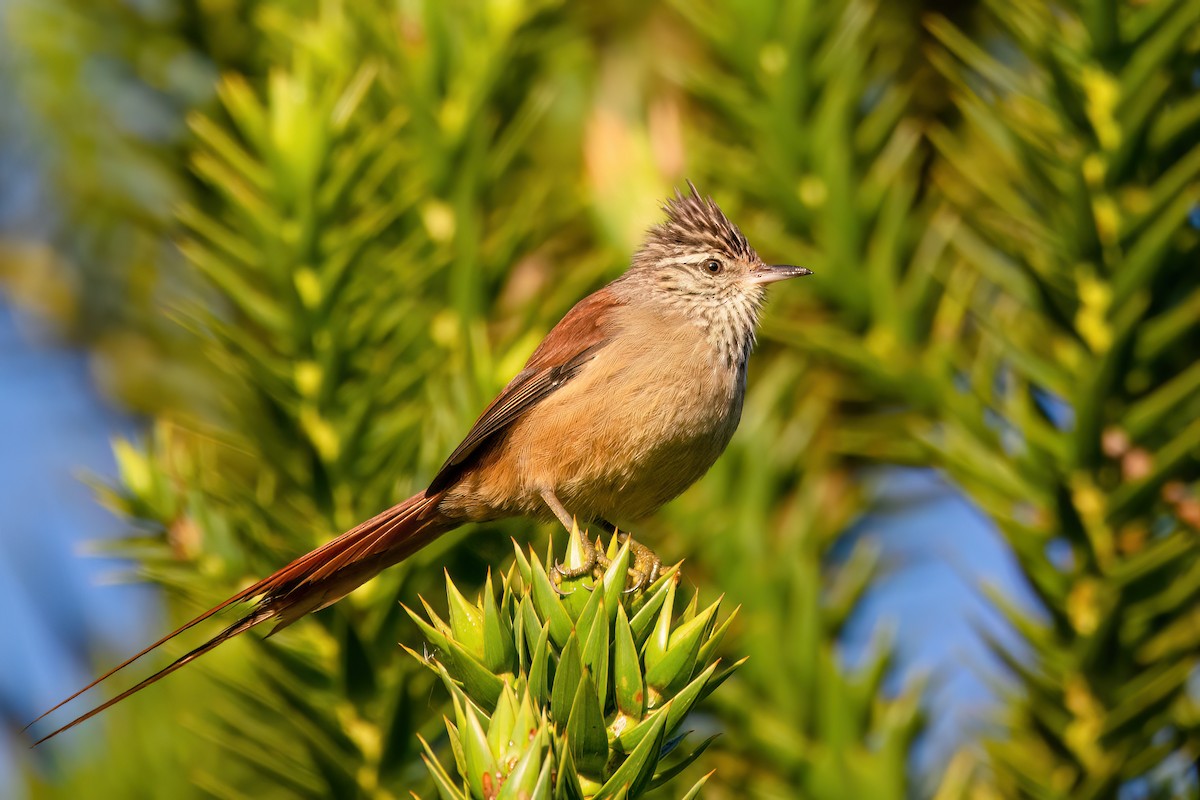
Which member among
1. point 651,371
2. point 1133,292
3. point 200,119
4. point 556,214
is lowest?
point 1133,292

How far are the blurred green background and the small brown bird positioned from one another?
161 millimetres

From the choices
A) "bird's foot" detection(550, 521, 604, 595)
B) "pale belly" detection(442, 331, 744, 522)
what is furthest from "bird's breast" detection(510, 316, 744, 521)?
"bird's foot" detection(550, 521, 604, 595)

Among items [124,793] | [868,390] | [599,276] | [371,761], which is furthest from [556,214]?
[124,793]

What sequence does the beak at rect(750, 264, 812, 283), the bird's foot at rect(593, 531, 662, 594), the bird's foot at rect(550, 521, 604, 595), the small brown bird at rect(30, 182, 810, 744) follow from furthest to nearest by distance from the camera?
the beak at rect(750, 264, 812, 283) → the small brown bird at rect(30, 182, 810, 744) → the bird's foot at rect(593, 531, 662, 594) → the bird's foot at rect(550, 521, 604, 595)

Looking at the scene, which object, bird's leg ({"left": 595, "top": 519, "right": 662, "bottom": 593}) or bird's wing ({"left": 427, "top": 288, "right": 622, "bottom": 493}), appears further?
bird's wing ({"left": 427, "top": 288, "right": 622, "bottom": 493})

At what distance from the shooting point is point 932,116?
150 inches

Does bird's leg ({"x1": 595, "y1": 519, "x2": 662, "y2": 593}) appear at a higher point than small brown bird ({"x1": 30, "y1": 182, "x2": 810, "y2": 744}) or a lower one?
lower

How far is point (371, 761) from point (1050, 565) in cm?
139

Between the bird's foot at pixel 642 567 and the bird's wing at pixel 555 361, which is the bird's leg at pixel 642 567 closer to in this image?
the bird's foot at pixel 642 567

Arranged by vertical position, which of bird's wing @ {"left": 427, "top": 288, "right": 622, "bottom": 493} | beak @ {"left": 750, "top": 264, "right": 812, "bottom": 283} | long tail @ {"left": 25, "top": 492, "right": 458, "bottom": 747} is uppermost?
bird's wing @ {"left": 427, "top": 288, "right": 622, "bottom": 493}

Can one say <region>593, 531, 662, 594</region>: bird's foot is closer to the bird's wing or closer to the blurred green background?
the blurred green background

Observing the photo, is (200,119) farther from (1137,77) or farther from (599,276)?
(1137,77)

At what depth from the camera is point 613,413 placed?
3.44 meters

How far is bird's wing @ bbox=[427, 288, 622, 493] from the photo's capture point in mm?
3463
